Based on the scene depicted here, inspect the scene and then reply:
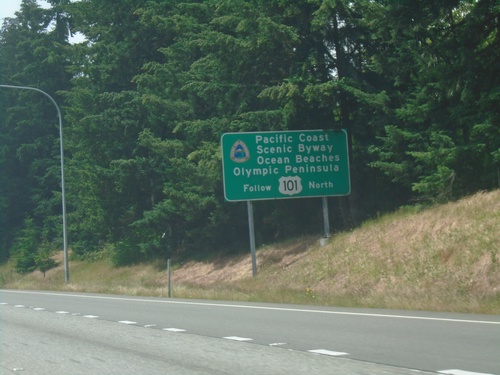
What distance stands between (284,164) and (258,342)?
17262mm

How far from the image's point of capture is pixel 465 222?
2395 cm

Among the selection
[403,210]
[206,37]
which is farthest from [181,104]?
[403,210]

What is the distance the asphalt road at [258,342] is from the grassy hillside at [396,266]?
235cm

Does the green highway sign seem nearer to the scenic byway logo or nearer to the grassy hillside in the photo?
the scenic byway logo

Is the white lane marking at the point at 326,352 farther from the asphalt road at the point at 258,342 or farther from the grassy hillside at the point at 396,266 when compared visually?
the grassy hillside at the point at 396,266

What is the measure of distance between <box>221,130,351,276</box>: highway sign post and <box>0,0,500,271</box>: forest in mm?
1483

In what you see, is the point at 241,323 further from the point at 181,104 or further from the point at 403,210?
the point at 181,104

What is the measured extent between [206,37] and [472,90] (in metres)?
13.8

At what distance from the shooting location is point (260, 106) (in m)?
35.8

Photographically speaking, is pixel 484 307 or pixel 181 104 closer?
pixel 484 307

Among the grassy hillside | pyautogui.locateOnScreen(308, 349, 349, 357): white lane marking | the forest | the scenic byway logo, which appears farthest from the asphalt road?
the scenic byway logo

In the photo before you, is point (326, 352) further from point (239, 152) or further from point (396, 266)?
point (239, 152)

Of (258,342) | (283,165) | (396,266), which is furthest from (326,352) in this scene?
(283,165)

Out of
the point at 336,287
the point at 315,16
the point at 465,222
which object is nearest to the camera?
the point at 465,222
